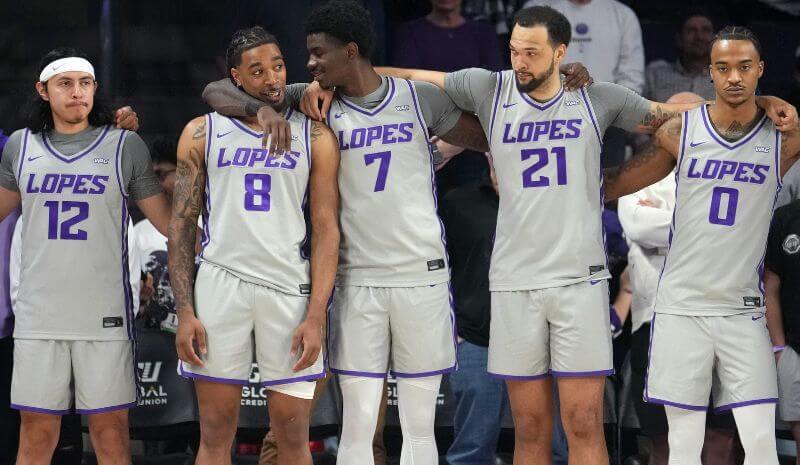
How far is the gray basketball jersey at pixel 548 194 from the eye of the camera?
17.9 feet

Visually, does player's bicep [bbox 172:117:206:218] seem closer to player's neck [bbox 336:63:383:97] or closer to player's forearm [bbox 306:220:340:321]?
player's forearm [bbox 306:220:340:321]

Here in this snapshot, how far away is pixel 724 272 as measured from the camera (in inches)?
215

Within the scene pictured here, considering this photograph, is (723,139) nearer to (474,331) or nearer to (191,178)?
(474,331)

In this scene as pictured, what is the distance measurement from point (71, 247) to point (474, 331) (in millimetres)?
2172

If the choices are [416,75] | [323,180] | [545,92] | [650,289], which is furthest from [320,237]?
[650,289]

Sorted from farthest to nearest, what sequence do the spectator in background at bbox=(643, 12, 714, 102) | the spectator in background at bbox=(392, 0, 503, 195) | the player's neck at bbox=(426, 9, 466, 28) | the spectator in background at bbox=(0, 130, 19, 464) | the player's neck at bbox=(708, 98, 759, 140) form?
the spectator in background at bbox=(643, 12, 714, 102) → the player's neck at bbox=(426, 9, 466, 28) → the spectator in background at bbox=(392, 0, 503, 195) → the spectator in background at bbox=(0, 130, 19, 464) → the player's neck at bbox=(708, 98, 759, 140)

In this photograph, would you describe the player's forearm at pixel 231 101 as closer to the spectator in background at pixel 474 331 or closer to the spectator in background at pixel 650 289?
the spectator in background at pixel 474 331

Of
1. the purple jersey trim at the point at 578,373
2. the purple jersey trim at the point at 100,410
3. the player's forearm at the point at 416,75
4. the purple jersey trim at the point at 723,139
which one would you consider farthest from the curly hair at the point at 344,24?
the purple jersey trim at the point at 100,410

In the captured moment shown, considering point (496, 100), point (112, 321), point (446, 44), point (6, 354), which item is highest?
point (446, 44)

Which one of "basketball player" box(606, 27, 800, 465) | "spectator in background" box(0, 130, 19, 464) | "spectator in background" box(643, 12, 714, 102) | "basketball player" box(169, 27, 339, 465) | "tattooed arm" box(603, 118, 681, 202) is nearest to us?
"basketball player" box(169, 27, 339, 465)

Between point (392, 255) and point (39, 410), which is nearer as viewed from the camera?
point (392, 255)

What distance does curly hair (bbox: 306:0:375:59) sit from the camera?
5562 millimetres

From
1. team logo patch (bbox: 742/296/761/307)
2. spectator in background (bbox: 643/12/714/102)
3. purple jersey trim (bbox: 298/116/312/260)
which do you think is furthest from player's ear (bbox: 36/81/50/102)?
spectator in background (bbox: 643/12/714/102)

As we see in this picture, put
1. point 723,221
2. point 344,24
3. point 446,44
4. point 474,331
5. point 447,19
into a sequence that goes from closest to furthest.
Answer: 1. point 723,221
2. point 344,24
3. point 474,331
4. point 446,44
5. point 447,19
